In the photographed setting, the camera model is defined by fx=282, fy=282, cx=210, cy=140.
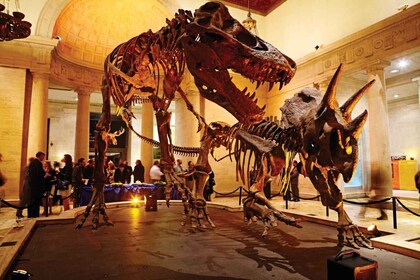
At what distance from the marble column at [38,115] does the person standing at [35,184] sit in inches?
131

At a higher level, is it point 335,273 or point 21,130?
point 21,130

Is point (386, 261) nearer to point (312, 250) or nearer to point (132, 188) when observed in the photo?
point (312, 250)

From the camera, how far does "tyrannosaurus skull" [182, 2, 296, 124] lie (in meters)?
2.82

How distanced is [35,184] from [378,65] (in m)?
10.9

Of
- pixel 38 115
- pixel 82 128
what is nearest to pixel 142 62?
pixel 38 115

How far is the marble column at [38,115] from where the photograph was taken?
32.0ft

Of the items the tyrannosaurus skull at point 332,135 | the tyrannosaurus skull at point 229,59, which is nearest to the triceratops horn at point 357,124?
the tyrannosaurus skull at point 332,135

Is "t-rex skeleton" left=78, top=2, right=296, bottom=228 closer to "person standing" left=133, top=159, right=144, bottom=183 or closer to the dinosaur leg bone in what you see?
the dinosaur leg bone

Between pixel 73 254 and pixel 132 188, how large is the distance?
579 centimetres

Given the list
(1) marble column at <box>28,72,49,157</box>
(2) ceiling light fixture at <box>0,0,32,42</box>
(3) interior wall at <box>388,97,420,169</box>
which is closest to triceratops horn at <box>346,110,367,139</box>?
(2) ceiling light fixture at <box>0,0,32,42</box>

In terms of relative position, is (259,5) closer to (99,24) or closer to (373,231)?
(99,24)

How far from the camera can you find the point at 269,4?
14.5 meters

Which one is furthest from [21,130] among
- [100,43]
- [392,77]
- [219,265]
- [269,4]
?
[392,77]

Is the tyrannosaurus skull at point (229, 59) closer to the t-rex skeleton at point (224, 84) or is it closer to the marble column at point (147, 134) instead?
the t-rex skeleton at point (224, 84)
